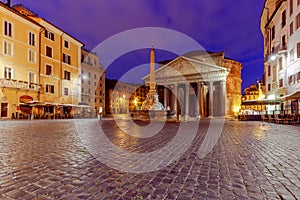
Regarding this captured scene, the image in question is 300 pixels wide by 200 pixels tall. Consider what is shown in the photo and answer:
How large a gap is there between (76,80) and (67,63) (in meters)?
3.29

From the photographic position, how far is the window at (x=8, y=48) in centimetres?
2250

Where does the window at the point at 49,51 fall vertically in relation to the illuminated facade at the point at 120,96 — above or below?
above

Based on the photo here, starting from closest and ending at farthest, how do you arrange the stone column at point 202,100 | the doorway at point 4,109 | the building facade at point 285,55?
the building facade at point 285,55
the doorway at point 4,109
the stone column at point 202,100

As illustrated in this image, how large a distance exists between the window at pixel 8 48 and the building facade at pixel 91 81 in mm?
19097

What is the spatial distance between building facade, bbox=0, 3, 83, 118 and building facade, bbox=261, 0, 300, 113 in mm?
26087

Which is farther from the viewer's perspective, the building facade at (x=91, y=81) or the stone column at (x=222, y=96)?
the building facade at (x=91, y=81)

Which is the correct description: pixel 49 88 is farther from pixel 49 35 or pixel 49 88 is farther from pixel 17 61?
pixel 49 35

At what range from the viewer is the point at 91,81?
151 ft

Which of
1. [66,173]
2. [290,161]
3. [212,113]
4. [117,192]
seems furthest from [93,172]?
[212,113]

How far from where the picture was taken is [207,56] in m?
40.4

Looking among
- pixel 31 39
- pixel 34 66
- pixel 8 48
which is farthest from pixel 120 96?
pixel 8 48

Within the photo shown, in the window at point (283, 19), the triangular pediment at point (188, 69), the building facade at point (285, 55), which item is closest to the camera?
the building facade at point (285, 55)

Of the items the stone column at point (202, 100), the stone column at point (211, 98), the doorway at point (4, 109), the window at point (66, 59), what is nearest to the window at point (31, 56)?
the window at point (66, 59)

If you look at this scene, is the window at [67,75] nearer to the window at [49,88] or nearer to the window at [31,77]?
the window at [49,88]
